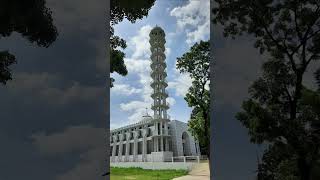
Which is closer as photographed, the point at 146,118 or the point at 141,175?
the point at 141,175

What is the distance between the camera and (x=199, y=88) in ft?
20.0

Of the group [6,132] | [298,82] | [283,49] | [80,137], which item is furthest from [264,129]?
[6,132]

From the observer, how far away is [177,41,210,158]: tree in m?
5.83

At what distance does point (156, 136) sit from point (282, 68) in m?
6.54

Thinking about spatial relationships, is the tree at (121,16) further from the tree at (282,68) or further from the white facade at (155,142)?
the white facade at (155,142)

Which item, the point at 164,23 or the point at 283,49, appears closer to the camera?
the point at 283,49

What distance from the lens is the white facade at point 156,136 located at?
26.3ft

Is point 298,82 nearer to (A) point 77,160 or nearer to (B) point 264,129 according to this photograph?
(B) point 264,129

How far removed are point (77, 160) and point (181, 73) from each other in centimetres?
274

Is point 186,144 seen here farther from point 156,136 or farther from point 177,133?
point 156,136

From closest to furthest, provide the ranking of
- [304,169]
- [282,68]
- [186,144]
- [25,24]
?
[25,24] < [304,169] < [282,68] < [186,144]

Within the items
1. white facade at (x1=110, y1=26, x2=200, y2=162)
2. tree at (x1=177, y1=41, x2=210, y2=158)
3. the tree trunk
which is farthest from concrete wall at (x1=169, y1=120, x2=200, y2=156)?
the tree trunk

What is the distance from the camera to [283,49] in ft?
13.5

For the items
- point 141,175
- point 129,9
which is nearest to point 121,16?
point 129,9
